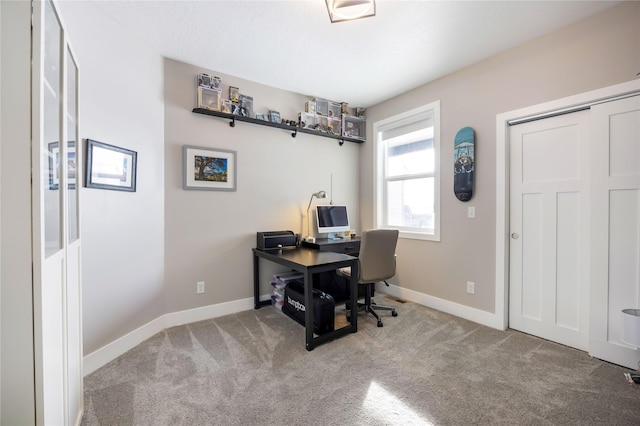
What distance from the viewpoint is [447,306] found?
10.0ft

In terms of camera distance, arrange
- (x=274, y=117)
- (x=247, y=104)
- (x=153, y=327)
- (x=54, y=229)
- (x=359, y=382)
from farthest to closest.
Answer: (x=274, y=117), (x=247, y=104), (x=153, y=327), (x=359, y=382), (x=54, y=229)

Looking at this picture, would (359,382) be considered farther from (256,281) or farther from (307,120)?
(307,120)

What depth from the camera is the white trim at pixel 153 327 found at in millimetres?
1959

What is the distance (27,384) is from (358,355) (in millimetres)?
1887

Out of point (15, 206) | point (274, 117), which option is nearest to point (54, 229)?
point (15, 206)

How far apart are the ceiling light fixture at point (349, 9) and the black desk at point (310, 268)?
1823 millimetres

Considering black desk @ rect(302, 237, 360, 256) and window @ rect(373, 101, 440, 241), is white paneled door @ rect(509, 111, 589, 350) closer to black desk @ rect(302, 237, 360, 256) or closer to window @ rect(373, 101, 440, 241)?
window @ rect(373, 101, 440, 241)

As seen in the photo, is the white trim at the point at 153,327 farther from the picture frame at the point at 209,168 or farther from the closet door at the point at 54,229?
the picture frame at the point at 209,168

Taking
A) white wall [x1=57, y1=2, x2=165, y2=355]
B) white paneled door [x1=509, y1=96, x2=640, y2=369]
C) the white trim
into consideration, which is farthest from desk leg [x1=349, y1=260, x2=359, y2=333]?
white wall [x1=57, y1=2, x2=165, y2=355]

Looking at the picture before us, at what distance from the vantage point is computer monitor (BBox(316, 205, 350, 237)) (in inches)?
136

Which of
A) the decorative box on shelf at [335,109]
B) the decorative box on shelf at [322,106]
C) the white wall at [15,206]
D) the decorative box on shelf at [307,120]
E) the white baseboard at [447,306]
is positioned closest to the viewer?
the white wall at [15,206]

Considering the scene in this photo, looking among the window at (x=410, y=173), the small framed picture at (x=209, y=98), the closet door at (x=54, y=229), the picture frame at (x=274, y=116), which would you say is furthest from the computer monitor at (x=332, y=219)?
the closet door at (x=54, y=229)

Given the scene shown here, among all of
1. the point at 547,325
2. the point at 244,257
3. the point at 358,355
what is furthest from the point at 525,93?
the point at 244,257

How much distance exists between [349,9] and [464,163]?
1837mm
